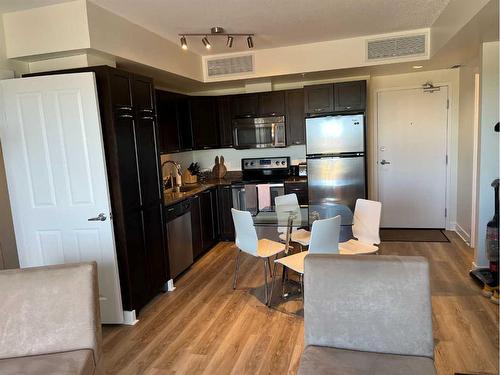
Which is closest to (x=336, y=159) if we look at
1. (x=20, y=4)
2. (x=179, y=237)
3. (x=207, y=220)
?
(x=207, y=220)

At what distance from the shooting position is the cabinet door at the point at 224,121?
214 inches

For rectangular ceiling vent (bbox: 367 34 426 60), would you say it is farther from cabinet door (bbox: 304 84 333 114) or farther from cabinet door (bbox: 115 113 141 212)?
cabinet door (bbox: 115 113 141 212)

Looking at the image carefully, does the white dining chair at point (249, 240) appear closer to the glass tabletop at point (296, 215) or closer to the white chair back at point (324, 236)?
the glass tabletop at point (296, 215)

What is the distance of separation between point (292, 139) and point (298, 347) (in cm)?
323

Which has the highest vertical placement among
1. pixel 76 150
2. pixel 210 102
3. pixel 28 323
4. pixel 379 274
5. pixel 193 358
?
pixel 210 102

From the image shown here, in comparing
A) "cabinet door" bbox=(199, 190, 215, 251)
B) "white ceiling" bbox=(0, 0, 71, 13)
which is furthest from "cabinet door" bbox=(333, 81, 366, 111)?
"white ceiling" bbox=(0, 0, 71, 13)

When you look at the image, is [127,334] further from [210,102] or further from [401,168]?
[401,168]

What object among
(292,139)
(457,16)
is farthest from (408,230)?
(457,16)

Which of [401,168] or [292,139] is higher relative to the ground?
[292,139]

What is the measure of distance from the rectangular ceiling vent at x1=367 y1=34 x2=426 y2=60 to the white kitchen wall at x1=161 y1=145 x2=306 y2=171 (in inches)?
65.8

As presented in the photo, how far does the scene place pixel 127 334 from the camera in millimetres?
2951

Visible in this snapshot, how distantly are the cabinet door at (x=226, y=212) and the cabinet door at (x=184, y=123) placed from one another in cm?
80

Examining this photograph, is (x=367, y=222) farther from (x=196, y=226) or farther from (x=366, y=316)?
(x=196, y=226)

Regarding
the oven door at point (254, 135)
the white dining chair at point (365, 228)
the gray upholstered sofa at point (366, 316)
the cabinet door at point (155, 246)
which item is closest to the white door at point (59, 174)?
the cabinet door at point (155, 246)
